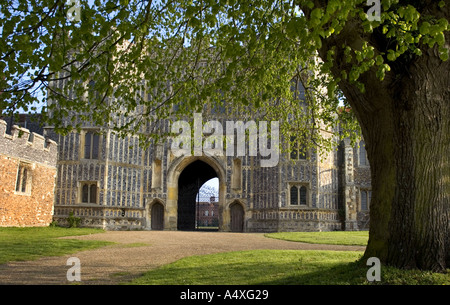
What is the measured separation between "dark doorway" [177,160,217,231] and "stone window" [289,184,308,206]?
6856mm

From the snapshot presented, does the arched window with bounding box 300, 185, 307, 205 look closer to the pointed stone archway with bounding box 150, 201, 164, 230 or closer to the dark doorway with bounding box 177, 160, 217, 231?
the dark doorway with bounding box 177, 160, 217, 231

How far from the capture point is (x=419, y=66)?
16.1ft

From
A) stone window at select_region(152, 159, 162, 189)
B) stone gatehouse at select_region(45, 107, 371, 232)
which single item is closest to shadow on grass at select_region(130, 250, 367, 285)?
stone gatehouse at select_region(45, 107, 371, 232)

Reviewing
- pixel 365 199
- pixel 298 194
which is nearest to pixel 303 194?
pixel 298 194

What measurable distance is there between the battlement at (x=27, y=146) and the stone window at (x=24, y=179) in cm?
39

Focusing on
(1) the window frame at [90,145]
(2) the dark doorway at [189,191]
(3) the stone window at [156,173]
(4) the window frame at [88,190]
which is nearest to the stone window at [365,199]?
(2) the dark doorway at [189,191]

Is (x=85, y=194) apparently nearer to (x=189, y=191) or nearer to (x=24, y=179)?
(x=24, y=179)

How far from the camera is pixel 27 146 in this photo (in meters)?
17.1

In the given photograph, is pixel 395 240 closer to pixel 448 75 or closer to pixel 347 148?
pixel 448 75

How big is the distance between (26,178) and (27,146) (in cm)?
139

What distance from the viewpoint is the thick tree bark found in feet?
15.7

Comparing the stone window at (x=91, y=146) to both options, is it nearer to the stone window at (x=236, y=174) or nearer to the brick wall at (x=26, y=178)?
the brick wall at (x=26, y=178)

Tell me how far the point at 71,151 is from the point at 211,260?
49.6 feet

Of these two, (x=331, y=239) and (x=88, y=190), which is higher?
(x=88, y=190)
